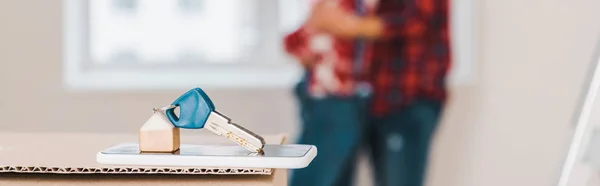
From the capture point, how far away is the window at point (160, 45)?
148 cm

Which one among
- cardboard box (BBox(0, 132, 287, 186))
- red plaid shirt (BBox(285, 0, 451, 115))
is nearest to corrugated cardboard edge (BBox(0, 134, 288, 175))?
cardboard box (BBox(0, 132, 287, 186))

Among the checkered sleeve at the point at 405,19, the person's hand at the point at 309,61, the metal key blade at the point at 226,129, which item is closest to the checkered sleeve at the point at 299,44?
the person's hand at the point at 309,61

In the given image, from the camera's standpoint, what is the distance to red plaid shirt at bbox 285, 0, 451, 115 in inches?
54.1

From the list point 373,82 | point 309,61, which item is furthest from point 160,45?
point 373,82

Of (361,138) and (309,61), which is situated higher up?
(309,61)

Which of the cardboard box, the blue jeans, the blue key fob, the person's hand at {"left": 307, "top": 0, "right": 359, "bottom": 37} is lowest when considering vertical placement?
the blue jeans

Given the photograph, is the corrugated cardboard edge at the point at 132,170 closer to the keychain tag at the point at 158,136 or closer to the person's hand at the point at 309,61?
the keychain tag at the point at 158,136

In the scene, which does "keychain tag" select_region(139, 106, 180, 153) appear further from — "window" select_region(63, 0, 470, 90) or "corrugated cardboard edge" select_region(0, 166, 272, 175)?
"window" select_region(63, 0, 470, 90)

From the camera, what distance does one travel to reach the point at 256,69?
4.84 ft

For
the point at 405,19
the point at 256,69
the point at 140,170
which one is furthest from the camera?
the point at 256,69

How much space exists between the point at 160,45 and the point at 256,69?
223 millimetres

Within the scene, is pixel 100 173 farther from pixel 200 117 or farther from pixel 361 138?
pixel 361 138

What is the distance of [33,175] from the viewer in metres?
0.44

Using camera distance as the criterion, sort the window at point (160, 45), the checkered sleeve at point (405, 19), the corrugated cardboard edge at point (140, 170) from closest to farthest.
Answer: the corrugated cardboard edge at point (140, 170) → the checkered sleeve at point (405, 19) → the window at point (160, 45)
